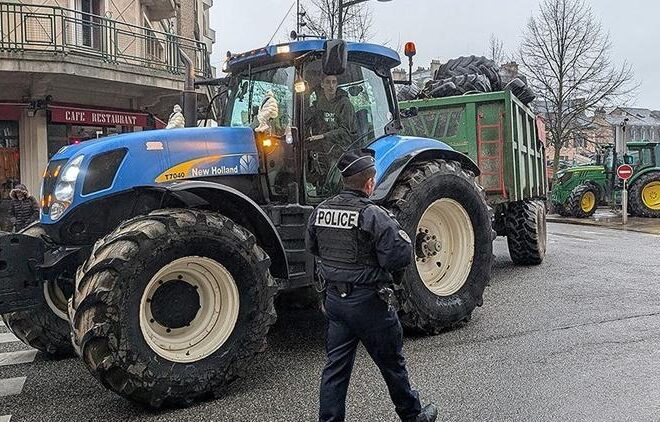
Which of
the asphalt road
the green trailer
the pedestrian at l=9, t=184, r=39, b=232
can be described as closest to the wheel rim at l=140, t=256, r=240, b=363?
the asphalt road

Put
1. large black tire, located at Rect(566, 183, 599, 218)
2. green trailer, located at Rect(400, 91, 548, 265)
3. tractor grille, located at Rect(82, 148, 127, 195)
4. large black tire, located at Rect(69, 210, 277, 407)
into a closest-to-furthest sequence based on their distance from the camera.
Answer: large black tire, located at Rect(69, 210, 277, 407) < tractor grille, located at Rect(82, 148, 127, 195) < green trailer, located at Rect(400, 91, 548, 265) < large black tire, located at Rect(566, 183, 599, 218)

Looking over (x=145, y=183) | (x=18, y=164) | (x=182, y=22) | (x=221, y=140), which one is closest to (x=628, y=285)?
(x=221, y=140)

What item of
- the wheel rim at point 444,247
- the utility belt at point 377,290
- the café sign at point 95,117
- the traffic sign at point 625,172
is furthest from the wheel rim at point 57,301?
the traffic sign at point 625,172

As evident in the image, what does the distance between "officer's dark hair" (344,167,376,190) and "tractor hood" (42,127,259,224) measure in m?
1.66

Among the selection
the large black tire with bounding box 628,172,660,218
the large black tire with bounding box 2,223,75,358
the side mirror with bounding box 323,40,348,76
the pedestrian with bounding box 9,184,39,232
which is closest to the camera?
the side mirror with bounding box 323,40,348,76

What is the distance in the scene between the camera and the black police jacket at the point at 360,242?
355 cm

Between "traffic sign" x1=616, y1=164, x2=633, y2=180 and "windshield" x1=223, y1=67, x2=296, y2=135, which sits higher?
"windshield" x1=223, y1=67, x2=296, y2=135

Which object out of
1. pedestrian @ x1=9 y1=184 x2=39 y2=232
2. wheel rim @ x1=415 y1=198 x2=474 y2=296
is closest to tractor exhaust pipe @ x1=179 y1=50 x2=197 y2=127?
wheel rim @ x1=415 y1=198 x2=474 y2=296

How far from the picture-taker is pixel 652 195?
814 inches

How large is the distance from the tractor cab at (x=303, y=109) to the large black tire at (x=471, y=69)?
409 cm

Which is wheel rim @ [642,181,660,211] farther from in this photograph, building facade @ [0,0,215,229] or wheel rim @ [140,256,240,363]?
wheel rim @ [140,256,240,363]

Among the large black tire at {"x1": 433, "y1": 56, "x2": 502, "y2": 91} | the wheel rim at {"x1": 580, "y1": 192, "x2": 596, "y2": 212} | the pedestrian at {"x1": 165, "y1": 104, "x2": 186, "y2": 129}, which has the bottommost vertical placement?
the wheel rim at {"x1": 580, "y1": 192, "x2": 596, "y2": 212}

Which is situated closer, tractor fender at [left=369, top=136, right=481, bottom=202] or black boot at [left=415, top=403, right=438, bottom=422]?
black boot at [left=415, top=403, right=438, bottom=422]

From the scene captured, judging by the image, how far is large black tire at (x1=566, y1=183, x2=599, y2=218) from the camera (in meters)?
21.2
